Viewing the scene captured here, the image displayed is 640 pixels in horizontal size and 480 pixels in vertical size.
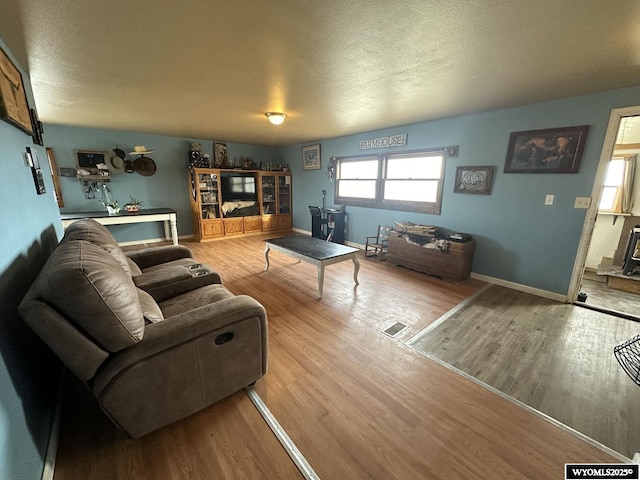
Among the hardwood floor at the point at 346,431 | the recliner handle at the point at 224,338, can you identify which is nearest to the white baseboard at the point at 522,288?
the hardwood floor at the point at 346,431

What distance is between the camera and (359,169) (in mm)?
4980

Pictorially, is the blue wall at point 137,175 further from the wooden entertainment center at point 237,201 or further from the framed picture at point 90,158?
the wooden entertainment center at point 237,201

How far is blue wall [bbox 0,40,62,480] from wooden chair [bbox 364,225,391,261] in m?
3.96

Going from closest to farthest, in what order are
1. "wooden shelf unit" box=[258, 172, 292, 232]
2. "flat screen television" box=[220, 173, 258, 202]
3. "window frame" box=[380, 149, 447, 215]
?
"window frame" box=[380, 149, 447, 215] → "flat screen television" box=[220, 173, 258, 202] → "wooden shelf unit" box=[258, 172, 292, 232]

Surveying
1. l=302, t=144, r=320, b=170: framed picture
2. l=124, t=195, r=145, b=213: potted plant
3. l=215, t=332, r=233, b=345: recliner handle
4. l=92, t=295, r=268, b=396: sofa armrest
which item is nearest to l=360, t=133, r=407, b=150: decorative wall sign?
l=302, t=144, r=320, b=170: framed picture

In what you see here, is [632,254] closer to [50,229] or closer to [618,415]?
[618,415]

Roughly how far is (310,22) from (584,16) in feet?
4.77

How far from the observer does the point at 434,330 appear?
2.32m

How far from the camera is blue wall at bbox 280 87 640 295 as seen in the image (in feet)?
8.54

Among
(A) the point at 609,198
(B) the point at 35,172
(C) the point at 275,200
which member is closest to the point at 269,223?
(C) the point at 275,200

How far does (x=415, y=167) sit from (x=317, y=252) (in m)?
2.36

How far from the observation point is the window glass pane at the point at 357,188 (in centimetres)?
480

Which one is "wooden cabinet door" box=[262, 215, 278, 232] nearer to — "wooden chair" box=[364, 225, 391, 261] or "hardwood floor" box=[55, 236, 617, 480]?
"wooden chair" box=[364, 225, 391, 261]

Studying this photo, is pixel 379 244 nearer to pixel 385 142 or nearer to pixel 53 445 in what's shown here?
pixel 385 142
